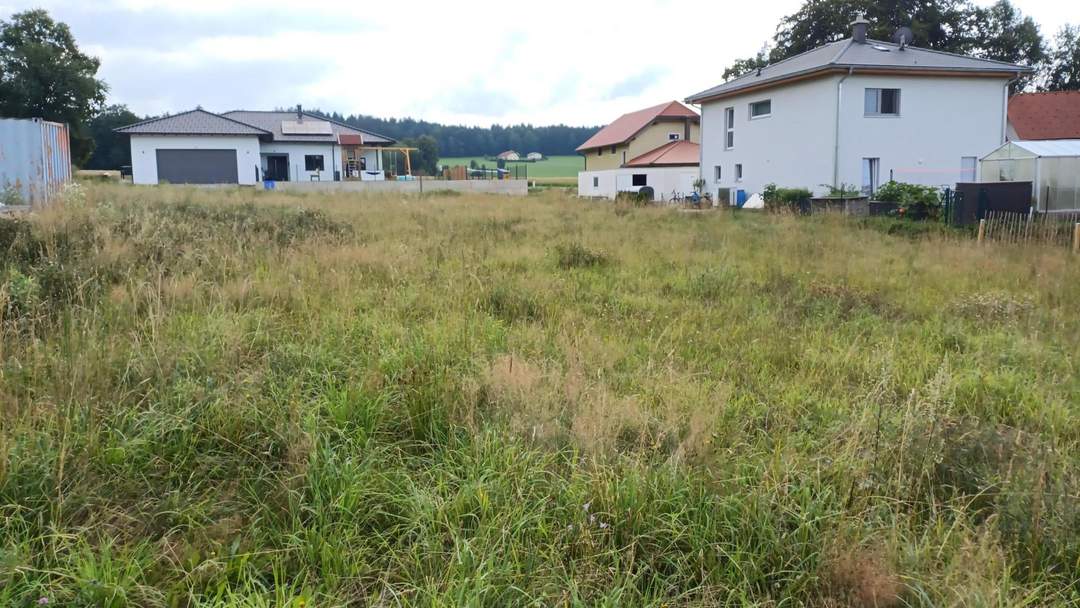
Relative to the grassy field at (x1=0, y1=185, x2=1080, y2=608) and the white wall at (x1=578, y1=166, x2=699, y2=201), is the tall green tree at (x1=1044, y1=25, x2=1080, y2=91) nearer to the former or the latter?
the white wall at (x1=578, y1=166, x2=699, y2=201)

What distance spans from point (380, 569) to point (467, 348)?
2.34m

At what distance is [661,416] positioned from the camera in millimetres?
3828

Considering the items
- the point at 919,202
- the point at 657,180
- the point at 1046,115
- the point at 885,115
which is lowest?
the point at 919,202

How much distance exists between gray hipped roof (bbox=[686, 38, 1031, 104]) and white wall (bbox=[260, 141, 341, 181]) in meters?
27.3

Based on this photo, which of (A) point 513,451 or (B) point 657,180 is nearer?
(A) point 513,451

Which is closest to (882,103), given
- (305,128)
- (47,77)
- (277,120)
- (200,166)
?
(305,128)

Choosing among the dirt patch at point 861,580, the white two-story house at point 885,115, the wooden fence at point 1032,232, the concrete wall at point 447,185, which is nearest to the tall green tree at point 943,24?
the white two-story house at point 885,115

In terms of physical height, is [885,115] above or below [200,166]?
below

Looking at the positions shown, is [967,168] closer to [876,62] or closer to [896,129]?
[896,129]

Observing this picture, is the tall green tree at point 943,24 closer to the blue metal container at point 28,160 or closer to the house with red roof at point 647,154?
the house with red roof at point 647,154

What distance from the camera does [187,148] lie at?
39.1 meters

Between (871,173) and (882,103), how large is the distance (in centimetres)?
237

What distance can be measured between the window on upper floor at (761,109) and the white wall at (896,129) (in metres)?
1.45

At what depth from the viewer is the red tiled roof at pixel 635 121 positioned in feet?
144
